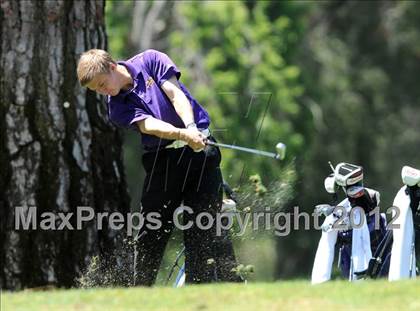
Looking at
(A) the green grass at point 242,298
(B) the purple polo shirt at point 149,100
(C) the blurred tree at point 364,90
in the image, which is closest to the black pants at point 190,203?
(B) the purple polo shirt at point 149,100

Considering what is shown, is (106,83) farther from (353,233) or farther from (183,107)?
(353,233)

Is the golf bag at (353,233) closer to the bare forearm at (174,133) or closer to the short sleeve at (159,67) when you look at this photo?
the bare forearm at (174,133)

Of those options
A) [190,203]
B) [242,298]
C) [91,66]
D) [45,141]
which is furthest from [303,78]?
[242,298]

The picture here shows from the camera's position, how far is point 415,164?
3906cm

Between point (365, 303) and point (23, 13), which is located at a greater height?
point (23, 13)

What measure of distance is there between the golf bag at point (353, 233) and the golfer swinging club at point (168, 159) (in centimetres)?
75

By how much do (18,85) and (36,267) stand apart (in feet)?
5.10

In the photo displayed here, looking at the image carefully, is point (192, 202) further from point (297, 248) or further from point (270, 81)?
point (297, 248)

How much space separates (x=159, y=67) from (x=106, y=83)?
49 cm

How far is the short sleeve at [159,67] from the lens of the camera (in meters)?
9.34

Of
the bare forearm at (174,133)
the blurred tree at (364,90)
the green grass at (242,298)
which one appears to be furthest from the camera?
the blurred tree at (364,90)

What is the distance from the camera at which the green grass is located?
281 inches

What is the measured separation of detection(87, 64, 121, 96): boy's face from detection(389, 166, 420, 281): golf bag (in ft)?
7.37

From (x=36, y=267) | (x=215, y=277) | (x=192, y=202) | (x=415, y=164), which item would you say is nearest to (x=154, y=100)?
(x=192, y=202)
